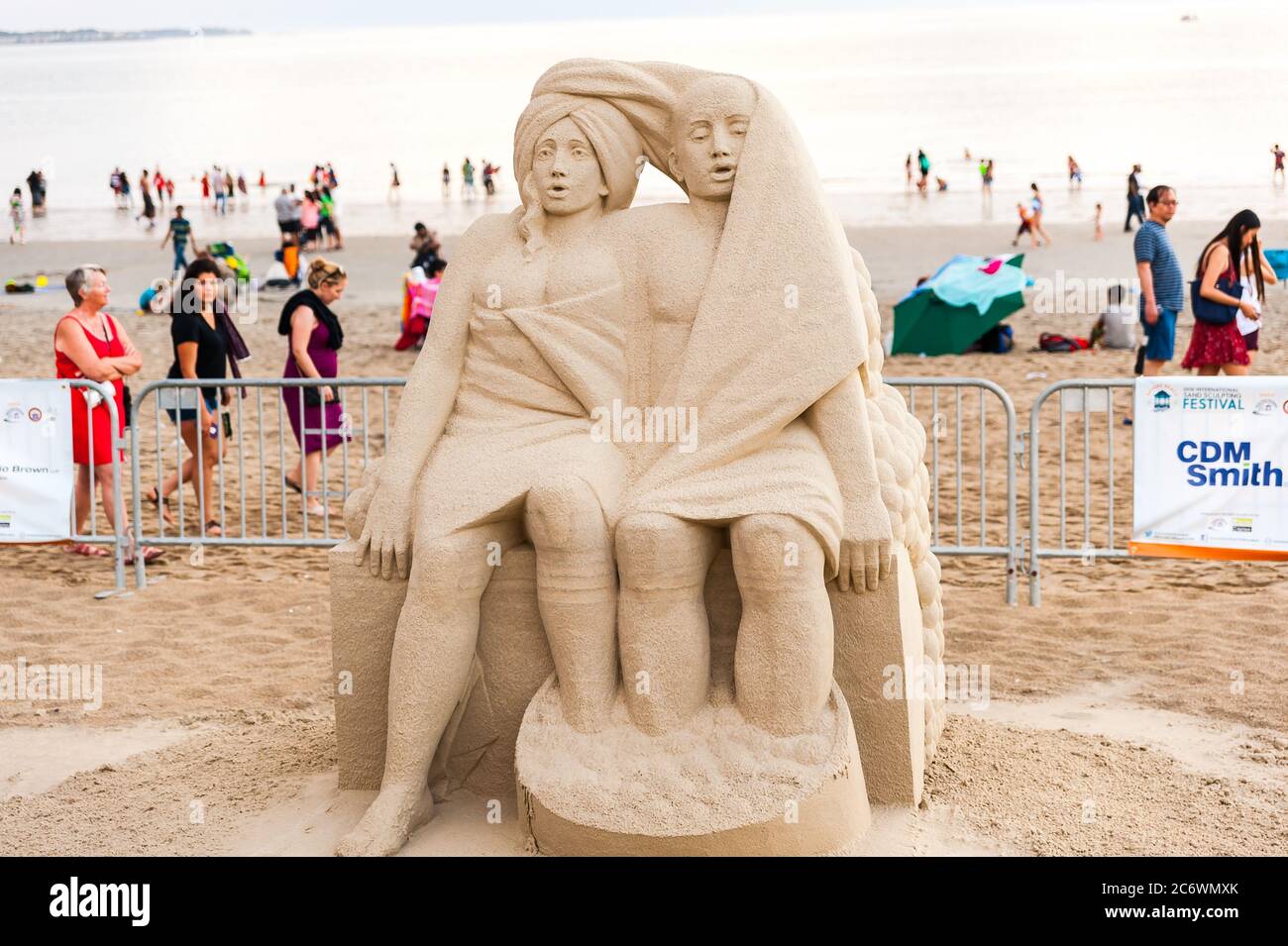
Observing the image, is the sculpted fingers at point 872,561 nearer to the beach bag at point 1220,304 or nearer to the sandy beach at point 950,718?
the sandy beach at point 950,718

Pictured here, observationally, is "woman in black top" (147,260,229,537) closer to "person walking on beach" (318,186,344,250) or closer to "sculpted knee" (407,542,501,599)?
"sculpted knee" (407,542,501,599)

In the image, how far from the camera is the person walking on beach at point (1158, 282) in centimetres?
1045

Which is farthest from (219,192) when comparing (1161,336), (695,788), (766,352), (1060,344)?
(695,788)

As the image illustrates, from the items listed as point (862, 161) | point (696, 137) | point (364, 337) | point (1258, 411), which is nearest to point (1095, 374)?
point (1258, 411)

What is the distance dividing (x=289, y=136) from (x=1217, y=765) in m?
104

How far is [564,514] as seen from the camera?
454 cm

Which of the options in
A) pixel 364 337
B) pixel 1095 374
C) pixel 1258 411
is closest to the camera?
pixel 1258 411

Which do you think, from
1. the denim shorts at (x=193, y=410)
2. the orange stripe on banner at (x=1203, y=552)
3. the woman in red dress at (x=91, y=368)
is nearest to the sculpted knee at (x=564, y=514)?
the orange stripe on banner at (x=1203, y=552)

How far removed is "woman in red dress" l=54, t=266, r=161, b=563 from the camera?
27.4 feet

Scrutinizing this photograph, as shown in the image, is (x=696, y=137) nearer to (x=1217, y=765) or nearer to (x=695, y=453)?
(x=695, y=453)

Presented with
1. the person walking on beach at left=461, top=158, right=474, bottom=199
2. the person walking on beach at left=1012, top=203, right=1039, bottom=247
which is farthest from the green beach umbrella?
the person walking on beach at left=461, top=158, right=474, bottom=199

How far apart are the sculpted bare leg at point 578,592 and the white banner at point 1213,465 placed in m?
3.47

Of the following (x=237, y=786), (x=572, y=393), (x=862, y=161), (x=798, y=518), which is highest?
(x=862, y=161)

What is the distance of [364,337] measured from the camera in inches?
671
